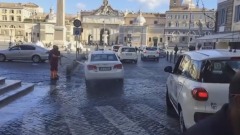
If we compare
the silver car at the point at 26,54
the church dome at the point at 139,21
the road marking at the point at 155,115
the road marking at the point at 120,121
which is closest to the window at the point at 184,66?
the road marking at the point at 155,115

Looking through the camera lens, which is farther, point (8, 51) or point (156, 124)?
point (8, 51)

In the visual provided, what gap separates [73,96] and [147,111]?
347 centimetres

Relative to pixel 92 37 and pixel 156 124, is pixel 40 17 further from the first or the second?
pixel 156 124

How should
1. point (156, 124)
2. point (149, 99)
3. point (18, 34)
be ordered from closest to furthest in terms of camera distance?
1. point (156, 124)
2. point (149, 99)
3. point (18, 34)

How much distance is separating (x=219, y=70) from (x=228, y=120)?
4.49 m

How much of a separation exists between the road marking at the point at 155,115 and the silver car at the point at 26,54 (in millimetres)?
20536

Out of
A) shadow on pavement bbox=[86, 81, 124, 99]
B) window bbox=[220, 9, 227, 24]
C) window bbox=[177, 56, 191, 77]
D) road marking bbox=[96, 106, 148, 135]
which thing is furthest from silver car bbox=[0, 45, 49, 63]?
window bbox=[177, 56, 191, 77]

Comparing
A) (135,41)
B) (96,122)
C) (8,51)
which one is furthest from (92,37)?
(96,122)

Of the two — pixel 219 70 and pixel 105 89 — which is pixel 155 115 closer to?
pixel 219 70

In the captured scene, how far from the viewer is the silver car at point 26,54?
29.5 metres

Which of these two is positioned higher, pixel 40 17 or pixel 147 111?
pixel 40 17

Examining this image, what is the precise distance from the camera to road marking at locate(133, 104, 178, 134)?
803 centimetres

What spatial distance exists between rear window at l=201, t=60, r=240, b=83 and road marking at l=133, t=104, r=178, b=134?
5.56 feet

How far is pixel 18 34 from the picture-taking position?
4998 inches
